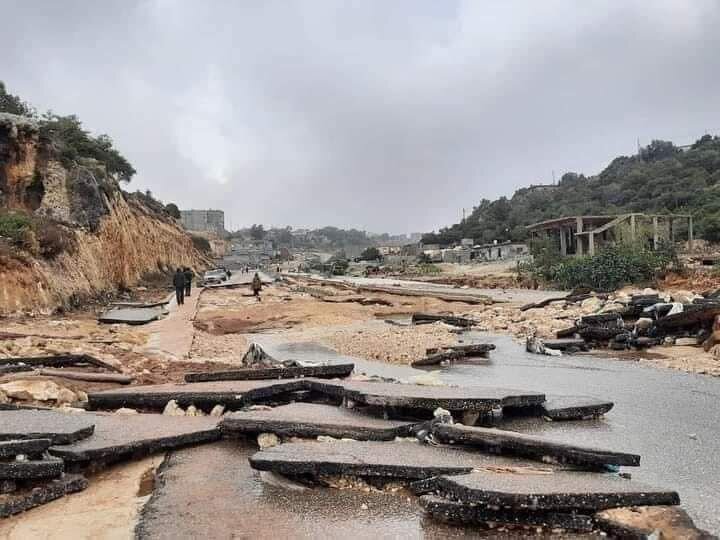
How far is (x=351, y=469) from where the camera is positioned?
3.64m

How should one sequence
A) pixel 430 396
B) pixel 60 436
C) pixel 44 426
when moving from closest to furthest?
pixel 60 436 → pixel 44 426 → pixel 430 396

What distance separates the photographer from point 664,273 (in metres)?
23.5

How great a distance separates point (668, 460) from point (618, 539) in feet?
6.61

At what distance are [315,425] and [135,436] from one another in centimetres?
143

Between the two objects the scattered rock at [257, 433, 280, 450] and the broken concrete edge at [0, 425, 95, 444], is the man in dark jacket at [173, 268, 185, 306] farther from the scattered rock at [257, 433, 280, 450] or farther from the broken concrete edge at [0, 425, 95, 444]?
the scattered rock at [257, 433, 280, 450]

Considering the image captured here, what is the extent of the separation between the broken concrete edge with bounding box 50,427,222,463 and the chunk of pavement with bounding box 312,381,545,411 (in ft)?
4.05

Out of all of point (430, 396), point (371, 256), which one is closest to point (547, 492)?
point (430, 396)

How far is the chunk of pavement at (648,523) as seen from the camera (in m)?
2.93

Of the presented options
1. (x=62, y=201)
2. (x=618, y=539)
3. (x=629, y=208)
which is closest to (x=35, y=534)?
(x=618, y=539)

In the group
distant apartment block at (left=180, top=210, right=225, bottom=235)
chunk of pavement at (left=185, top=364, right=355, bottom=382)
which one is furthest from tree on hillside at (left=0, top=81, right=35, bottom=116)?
distant apartment block at (left=180, top=210, right=225, bottom=235)

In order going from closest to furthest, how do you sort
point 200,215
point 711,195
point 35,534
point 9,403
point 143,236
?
1. point 35,534
2. point 9,403
3. point 143,236
4. point 711,195
5. point 200,215

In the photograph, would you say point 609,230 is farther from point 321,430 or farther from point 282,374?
point 321,430

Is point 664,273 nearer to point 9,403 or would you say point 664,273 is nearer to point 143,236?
point 9,403

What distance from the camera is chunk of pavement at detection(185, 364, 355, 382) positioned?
21.3ft
